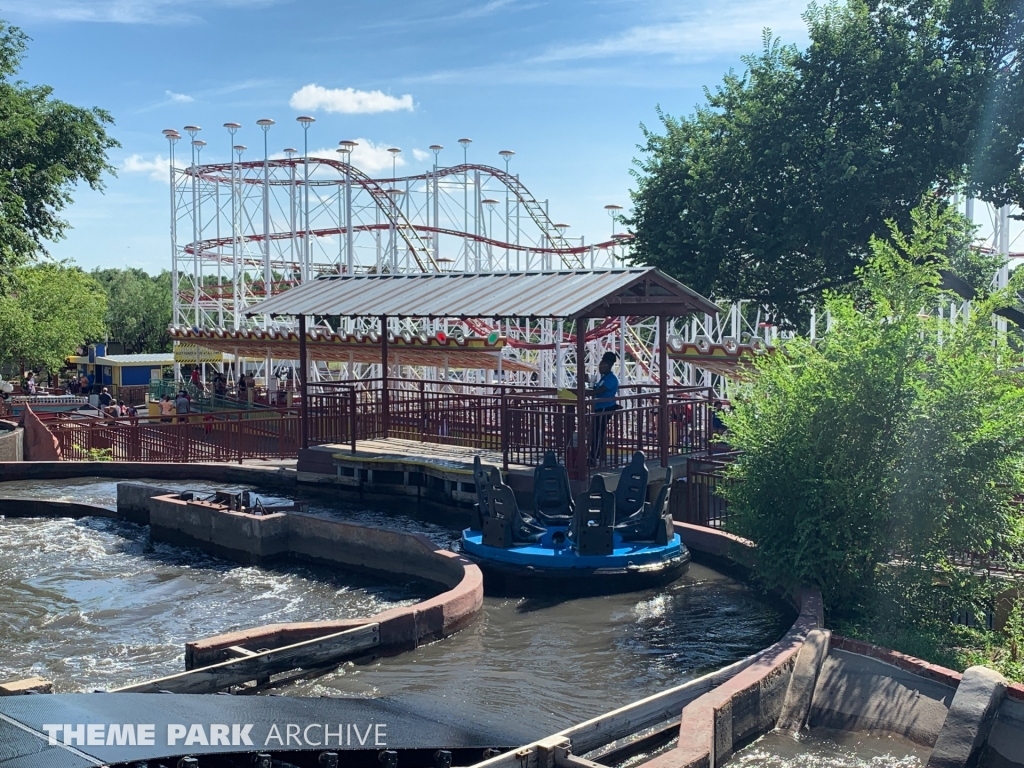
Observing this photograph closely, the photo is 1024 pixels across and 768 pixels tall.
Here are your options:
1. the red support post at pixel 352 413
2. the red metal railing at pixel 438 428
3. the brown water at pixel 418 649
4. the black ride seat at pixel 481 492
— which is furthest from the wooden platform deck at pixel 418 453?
the black ride seat at pixel 481 492

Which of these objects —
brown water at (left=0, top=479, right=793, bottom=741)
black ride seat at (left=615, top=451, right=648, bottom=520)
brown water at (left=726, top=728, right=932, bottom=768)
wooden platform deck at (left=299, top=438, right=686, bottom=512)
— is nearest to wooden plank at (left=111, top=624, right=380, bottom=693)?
brown water at (left=0, top=479, right=793, bottom=741)

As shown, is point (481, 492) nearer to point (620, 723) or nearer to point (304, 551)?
point (304, 551)

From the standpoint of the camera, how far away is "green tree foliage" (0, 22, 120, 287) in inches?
926

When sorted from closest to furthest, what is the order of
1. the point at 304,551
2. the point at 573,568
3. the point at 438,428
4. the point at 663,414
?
the point at 573,568
the point at 304,551
the point at 663,414
the point at 438,428

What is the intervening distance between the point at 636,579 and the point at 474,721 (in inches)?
180

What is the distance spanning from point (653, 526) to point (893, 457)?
11.9 ft

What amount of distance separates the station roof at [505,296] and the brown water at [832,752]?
7.02 meters

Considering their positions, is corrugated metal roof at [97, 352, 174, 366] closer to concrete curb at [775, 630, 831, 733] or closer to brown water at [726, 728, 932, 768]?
concrete curb at [775, 630, 831, 733]

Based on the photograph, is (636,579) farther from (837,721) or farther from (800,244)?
(800,244)

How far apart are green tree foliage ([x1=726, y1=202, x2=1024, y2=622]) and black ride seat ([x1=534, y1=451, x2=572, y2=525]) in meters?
3.45

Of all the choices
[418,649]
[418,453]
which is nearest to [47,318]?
[418,453]

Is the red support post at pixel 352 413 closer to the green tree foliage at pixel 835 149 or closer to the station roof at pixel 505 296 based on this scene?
the station roof at pixel 505 296

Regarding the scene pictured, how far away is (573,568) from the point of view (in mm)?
11914

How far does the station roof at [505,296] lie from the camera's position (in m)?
14.7
